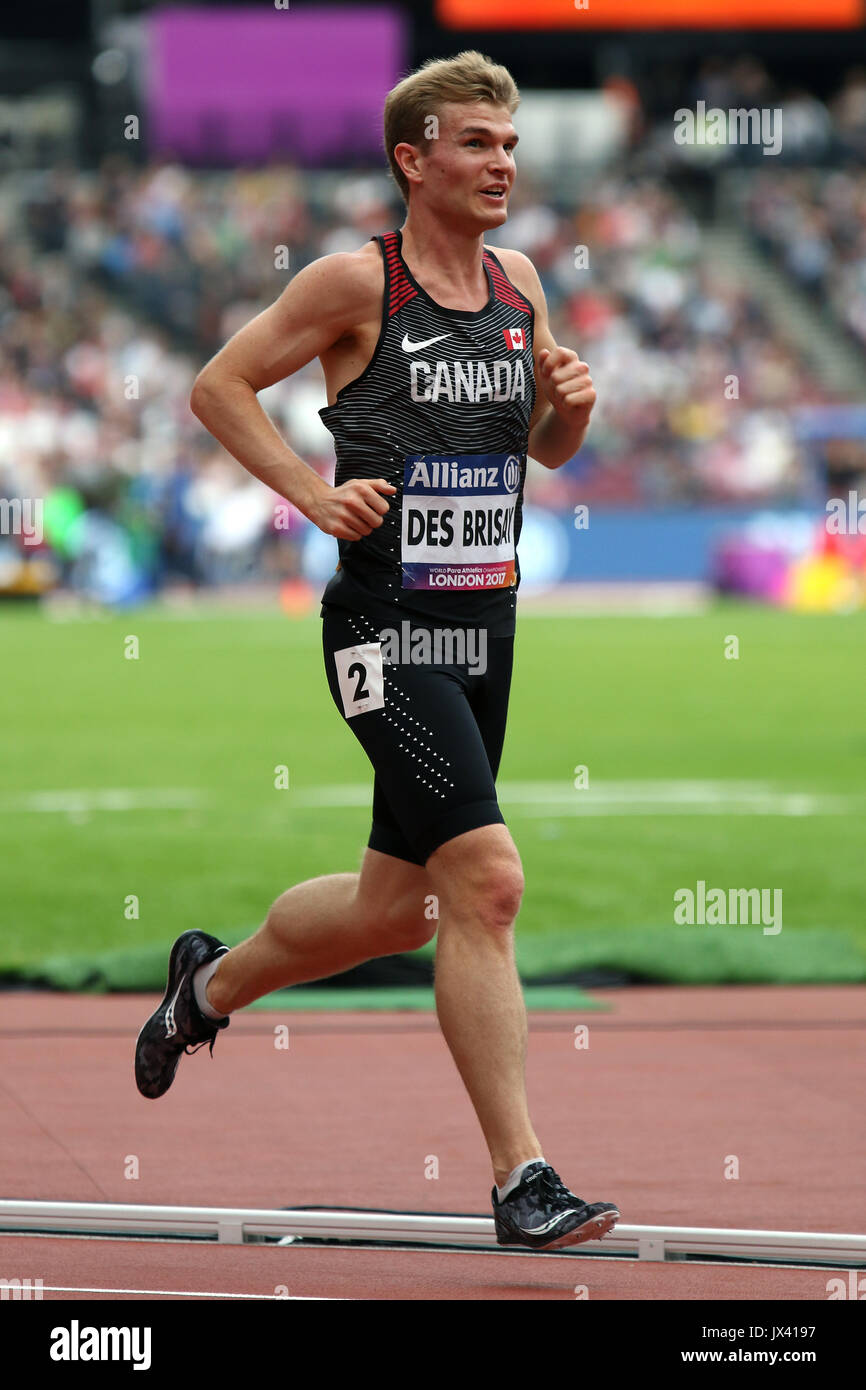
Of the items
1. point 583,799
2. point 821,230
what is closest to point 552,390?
point 583,799

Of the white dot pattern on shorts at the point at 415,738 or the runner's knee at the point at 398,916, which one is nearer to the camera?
the white dot pattern on shorts at the point at 415,738

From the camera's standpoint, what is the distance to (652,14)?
41.4 meters

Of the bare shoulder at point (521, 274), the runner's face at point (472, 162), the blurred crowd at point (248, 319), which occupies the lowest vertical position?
the bare shoulder at point (521, 274)

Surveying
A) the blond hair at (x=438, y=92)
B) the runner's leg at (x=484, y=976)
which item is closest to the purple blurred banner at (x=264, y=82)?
the blond hair at (x=438, y=92)

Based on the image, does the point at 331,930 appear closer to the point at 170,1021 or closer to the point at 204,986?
the point at 204,986

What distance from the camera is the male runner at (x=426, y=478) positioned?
15.9 ft

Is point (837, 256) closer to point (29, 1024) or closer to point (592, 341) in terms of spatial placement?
point (592, 341)

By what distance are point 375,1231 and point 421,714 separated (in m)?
1.15

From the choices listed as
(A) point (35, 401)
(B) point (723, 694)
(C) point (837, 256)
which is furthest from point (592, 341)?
(B) point (723, 694)

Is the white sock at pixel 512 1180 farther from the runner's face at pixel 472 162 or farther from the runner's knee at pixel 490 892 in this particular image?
the runner's face at pixel 472 162

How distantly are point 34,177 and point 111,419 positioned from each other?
8.62m

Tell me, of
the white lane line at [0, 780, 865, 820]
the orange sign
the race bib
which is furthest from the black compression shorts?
the orange sign

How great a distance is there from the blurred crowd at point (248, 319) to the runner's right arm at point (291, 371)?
24.4 m

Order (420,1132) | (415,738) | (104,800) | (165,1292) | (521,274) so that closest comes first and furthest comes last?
(165,1292) < (415,738) < (521,274) < (420,1132) < (104,800)
